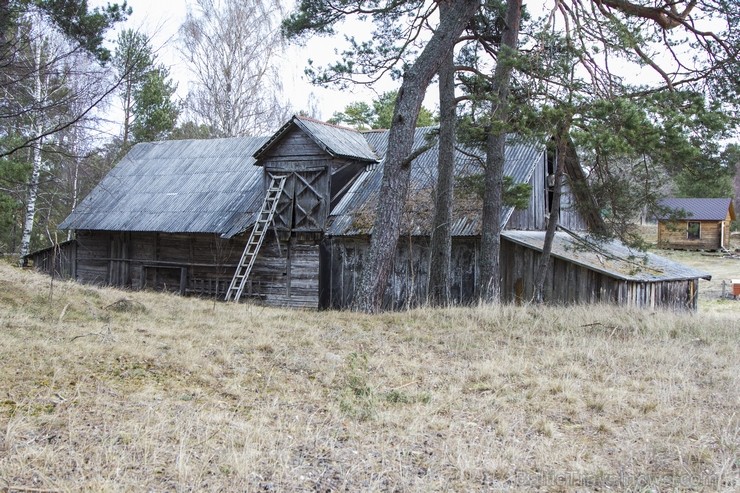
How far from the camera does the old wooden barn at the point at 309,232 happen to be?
57.7 feet

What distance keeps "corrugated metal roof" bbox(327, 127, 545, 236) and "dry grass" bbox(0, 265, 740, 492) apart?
8.66 m

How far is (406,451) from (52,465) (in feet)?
7.30

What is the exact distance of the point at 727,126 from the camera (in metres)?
11.0

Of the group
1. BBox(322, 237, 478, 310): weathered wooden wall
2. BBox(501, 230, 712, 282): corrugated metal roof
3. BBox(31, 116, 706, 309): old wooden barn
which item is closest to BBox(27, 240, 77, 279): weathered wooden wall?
BBox(31, 116, 706, 309): old wooden barn

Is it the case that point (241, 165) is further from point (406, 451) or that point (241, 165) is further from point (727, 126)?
point (406, 451)

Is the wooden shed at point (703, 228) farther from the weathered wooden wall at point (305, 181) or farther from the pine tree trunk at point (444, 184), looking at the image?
the pine tree trunk at point (444, 184)

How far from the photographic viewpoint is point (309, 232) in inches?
800

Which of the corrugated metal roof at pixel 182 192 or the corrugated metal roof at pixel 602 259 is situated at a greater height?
the corrugated metal roof at pixel 182 192

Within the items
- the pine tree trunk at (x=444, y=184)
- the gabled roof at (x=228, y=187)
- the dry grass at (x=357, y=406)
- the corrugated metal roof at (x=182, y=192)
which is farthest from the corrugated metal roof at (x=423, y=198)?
the dry grass at (x=357, y=406)

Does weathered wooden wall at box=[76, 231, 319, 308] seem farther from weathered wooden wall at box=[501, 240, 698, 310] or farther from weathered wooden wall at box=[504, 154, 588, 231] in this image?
weathered wooden wall at box=[504, 154, 588, 231]

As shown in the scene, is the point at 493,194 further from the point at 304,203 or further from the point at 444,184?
the point at 304,203

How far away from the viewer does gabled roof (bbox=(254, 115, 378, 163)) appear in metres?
20.0

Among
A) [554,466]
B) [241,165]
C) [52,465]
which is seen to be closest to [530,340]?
[554,466]

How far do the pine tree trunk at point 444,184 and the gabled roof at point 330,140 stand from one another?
18.4 ft
